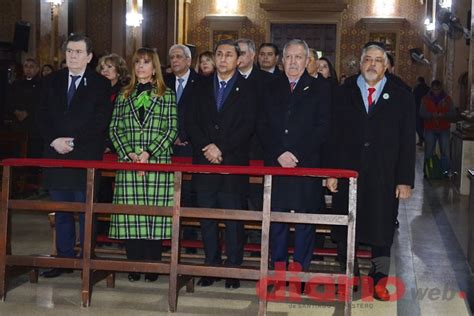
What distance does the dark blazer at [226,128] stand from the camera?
599cm

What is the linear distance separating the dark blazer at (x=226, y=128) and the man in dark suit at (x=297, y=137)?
0.20 m

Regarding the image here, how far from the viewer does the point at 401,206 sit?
1087cm

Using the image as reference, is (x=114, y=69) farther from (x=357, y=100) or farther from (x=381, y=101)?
(x=381, y=101)

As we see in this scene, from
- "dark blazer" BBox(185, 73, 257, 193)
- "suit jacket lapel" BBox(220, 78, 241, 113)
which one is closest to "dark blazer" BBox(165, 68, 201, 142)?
"dark blazer" BBox(185, 73, 257, 193)

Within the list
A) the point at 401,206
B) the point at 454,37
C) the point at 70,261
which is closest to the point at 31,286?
the point at 70,261

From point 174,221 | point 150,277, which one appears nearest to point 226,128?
point 174,221

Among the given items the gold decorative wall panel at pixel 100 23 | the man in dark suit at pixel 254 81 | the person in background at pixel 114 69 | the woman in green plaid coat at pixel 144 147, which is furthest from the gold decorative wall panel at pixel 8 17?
the woman in green plaid coat at pixel 144 147

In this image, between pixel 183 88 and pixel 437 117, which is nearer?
pixel 183 88

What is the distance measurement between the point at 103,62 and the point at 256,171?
260 centimetres

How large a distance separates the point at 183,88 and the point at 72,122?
161cm

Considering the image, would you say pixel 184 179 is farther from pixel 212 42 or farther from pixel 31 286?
pixel 212 42

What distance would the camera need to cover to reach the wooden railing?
17.1ft

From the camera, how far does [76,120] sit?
20.3ft

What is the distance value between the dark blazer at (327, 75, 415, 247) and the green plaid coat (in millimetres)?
1366
